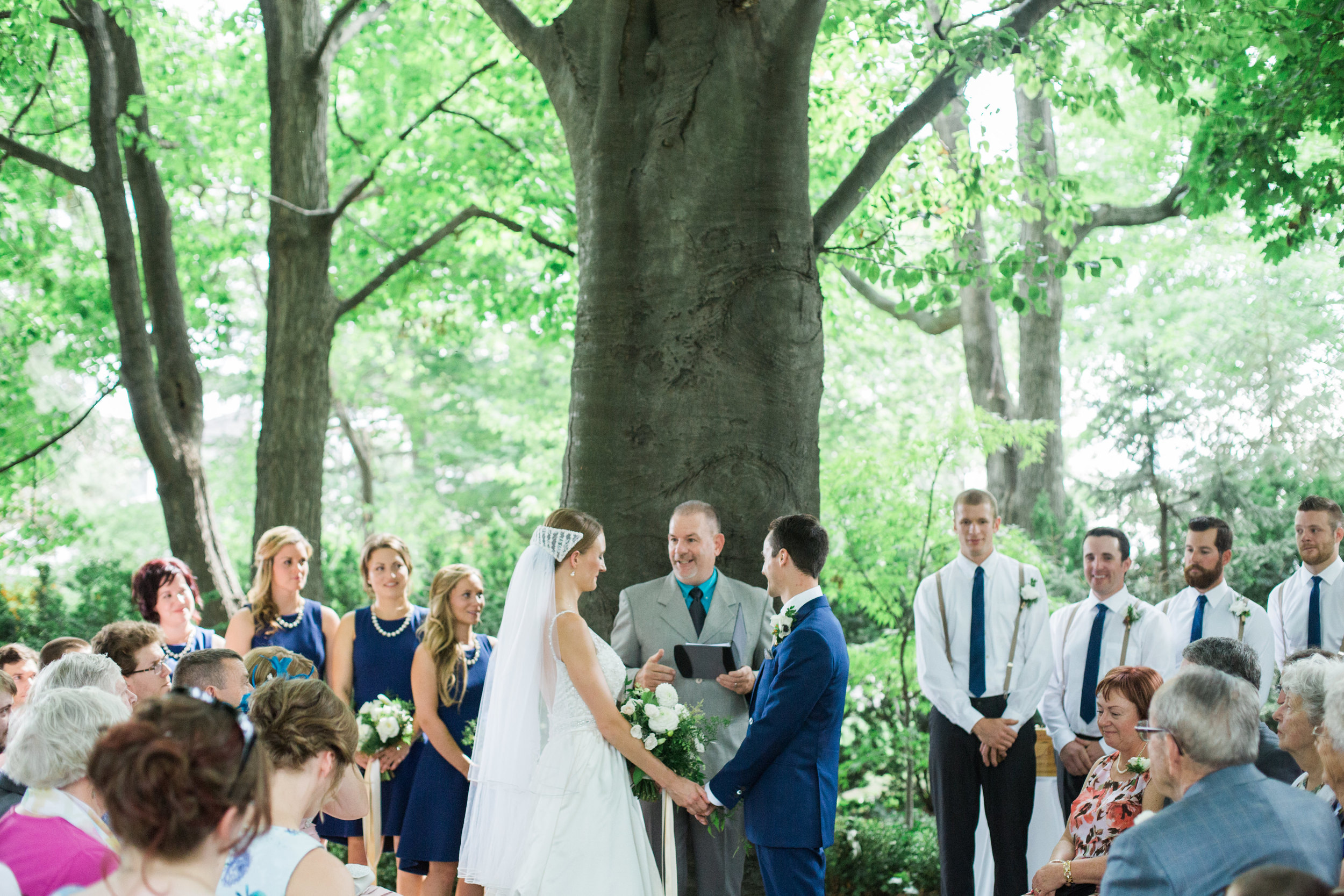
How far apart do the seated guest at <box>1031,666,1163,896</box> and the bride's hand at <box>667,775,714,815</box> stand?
4.46 ft

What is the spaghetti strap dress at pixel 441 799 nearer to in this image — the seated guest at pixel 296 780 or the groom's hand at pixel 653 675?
the groom's hand at pixel 653 675

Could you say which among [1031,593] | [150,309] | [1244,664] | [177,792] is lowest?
[177,792]

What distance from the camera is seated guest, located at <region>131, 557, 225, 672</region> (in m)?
5.93

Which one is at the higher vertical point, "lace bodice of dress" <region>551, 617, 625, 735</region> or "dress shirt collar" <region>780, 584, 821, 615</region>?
"dress shirt collar" <region>780, 584, 821, 615</region>

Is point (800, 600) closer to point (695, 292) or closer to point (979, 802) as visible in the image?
point (695, 292)

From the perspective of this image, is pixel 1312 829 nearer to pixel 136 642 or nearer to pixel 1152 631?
pixel 1152 631

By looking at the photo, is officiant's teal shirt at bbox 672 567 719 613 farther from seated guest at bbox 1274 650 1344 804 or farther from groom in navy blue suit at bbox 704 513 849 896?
seated guest at bbox 1274 650 1344 804

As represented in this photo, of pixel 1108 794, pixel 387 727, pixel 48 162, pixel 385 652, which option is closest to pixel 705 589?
pixel 387 727

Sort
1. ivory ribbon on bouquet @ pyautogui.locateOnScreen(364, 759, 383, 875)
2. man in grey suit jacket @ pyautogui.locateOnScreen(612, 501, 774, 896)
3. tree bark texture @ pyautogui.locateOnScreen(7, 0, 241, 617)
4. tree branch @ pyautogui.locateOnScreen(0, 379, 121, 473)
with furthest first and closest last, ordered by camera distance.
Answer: tree branch @ pyautogui.locateOnScreen(0, 379, 121, 473) → tree bark texture @ pyautogui.locateOnScreen(7, 0, 241, 617) → ivory ribbon on bouquet @ pyautogui.locateOnScreen(364, 759, 383, 875) → man in grey suit jacket @ pyautogui.locateOnScreen(612, 501, 774, 896)

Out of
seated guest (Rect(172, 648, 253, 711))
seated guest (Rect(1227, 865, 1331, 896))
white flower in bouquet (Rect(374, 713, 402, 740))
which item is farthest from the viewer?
white flower in bouquet (Rect(374, 713, 402, 740))

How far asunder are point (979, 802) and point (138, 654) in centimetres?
422

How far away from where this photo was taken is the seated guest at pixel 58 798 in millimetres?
2816

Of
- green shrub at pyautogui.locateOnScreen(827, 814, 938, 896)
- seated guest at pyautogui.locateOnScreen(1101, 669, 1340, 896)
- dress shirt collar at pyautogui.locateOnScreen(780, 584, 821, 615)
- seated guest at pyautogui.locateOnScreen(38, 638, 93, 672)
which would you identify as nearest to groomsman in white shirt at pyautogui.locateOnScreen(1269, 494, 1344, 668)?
green shrub at pyautogui.locateOnScreen(827, 814, 938, 896)

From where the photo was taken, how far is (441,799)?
576 centimetres
